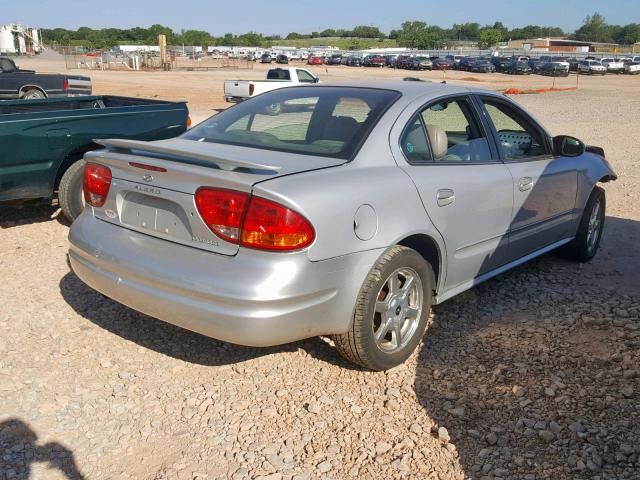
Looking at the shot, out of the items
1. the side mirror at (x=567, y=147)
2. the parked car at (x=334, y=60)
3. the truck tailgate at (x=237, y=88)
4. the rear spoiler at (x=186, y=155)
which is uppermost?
the rear spoiler at (x=186, y=155)

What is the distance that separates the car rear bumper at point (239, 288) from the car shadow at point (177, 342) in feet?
1.86

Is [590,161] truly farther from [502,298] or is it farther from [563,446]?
[563,446]

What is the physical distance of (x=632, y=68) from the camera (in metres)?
66.3

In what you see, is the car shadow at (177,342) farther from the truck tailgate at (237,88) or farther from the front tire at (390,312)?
the truck tailgate at (237,88)

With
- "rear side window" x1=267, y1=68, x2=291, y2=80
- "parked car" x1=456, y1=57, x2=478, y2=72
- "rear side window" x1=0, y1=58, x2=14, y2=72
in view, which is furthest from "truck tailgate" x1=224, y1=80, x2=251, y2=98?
"parked car" x1=456, y1=57, x2=478, y2=72

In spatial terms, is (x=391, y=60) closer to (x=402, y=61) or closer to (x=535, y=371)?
(x=402, y=61)

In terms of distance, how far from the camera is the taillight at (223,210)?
3119 mm

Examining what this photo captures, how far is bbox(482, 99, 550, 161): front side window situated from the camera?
481 cm

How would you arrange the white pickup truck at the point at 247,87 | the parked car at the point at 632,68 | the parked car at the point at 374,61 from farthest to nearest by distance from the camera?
the parked car at the point at 374,61 → the parked car at the point at 632,68 → the white pickup truck at the point at 247,87

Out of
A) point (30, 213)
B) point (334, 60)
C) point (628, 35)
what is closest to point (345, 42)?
point (628, 35)

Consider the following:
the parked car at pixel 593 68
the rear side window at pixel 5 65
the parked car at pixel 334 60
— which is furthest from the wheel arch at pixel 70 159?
the parked car at pixel 334 60

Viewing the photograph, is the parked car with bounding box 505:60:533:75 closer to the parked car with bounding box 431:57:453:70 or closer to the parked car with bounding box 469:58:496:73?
the parked car with bounding box 469:58:496:73

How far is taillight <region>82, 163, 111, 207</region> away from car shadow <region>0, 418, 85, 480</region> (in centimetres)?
132

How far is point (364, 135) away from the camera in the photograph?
3736 millimetres
